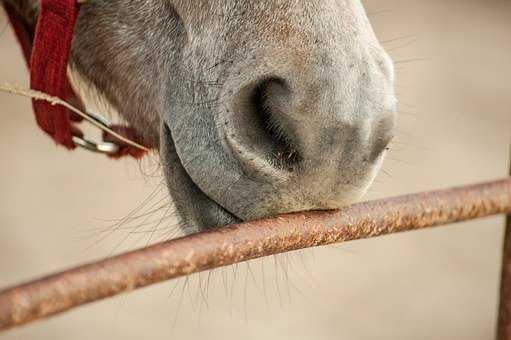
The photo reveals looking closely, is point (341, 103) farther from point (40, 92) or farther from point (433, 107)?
point (433, 107)

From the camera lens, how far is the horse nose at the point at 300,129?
32.0 inches

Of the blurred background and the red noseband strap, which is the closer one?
the red noseband strap

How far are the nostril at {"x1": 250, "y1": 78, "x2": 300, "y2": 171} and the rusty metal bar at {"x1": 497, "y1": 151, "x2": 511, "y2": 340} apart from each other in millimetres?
321

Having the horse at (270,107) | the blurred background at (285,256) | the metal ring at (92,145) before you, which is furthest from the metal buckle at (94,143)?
the blurred background at (285,256)

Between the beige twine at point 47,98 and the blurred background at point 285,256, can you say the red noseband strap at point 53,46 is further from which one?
the blurred background at point 285,256

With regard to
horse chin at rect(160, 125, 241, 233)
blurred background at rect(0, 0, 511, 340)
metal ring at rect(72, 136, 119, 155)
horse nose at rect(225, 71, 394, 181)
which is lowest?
blurred background at rect(0, 0, 511, 340)

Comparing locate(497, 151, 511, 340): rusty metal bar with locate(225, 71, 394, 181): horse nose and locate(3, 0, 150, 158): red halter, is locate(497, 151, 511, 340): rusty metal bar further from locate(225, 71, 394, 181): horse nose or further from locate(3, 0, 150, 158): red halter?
locate(3, 0, 150, 158): red halter

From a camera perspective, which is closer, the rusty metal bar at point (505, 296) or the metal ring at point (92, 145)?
the rusty metal bar at point (505, 296)

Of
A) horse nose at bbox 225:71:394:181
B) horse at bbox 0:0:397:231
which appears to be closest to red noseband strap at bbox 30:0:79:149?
horse at bbox 0:0:397:231

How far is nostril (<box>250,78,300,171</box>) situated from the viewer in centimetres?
84

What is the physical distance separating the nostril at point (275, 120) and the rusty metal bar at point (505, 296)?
32 cm

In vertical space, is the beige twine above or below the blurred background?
above

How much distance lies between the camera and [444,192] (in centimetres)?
89

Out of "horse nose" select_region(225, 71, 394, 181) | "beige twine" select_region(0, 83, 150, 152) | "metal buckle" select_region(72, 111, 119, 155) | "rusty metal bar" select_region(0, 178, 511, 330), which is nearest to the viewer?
"rusty metal bar" select_region(0, 178, 511, 330)
